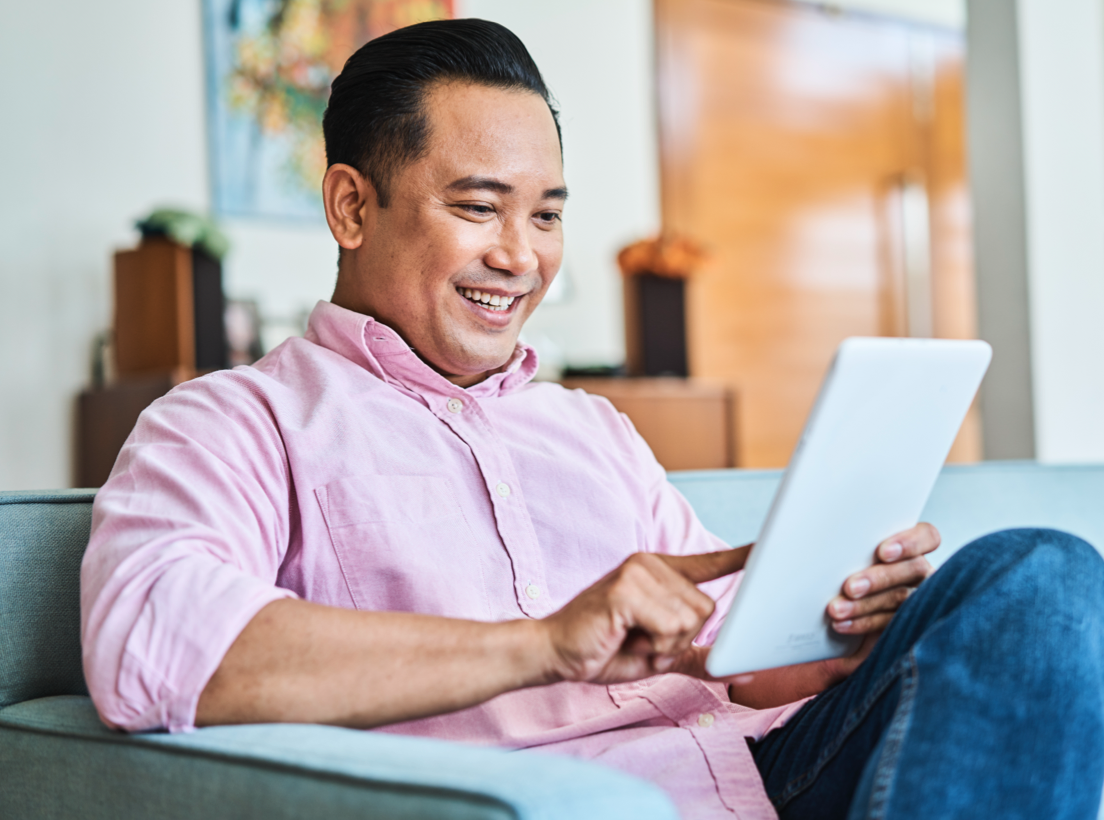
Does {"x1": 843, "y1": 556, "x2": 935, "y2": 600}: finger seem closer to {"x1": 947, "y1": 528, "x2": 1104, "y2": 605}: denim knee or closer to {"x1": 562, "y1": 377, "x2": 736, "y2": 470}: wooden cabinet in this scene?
{"x1": 947, "y1": 528, "x2": 1104, "y2": 605}: denim knee

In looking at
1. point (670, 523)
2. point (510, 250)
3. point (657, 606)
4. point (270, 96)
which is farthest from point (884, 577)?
point (270, 96)

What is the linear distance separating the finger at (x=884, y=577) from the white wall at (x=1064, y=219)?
186 cm

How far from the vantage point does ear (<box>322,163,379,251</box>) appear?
122 cm

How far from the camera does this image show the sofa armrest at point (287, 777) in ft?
1.94

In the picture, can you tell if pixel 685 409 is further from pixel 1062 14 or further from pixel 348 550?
pixel 348 550

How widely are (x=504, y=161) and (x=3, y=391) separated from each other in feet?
6.80

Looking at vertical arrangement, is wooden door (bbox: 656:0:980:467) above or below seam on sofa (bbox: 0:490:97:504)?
above

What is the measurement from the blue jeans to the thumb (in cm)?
15

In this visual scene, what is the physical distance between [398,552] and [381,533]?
0.08 ft

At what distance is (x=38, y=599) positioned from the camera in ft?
3.24

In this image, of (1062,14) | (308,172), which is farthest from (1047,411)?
(308,172)

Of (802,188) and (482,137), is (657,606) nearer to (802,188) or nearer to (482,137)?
(482,137)

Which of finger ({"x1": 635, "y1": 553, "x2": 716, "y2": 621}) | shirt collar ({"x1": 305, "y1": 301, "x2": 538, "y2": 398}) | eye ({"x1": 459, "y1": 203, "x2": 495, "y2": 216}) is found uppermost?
eye ({"x1": 459, "y1": 203, "x2": 495, "y2": 216})

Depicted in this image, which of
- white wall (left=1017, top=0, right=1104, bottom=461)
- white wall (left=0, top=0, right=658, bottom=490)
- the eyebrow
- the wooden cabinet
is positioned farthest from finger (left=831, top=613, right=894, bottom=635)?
white wall (left=0, top=0, right=658, bottom=490)
